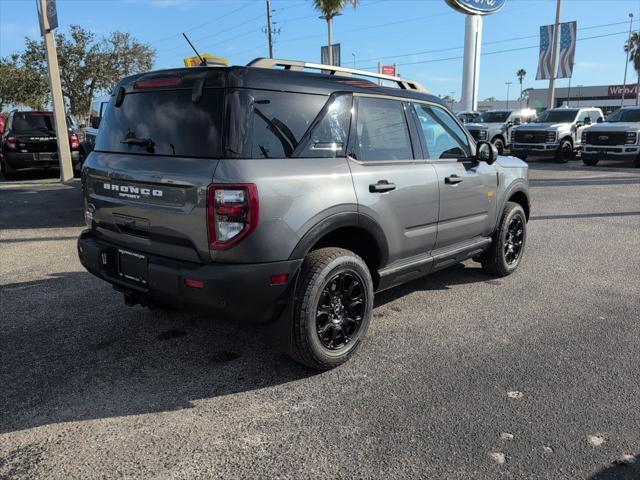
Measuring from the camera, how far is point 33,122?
1460cm

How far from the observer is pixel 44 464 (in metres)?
2.64

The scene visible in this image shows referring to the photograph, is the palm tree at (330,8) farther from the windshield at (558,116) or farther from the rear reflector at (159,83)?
the rear reflector at (159,83)

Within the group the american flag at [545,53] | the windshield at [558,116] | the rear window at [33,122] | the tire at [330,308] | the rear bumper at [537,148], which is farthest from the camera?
the american flag at [545,53]

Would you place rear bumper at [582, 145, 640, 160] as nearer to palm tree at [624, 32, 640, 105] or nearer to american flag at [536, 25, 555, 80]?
american flag at [536, 25, 555, 80]

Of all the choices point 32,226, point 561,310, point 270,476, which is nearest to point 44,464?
point 270,476

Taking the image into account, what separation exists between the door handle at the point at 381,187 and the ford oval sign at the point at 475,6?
67.3ft

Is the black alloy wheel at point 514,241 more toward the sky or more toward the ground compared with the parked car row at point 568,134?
more toward the ground

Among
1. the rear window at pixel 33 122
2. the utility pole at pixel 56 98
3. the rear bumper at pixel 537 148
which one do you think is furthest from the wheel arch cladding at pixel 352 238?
the rear bumper at pixel 537 148

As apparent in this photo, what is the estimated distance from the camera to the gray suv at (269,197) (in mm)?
3072

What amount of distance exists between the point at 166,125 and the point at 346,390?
2045mm

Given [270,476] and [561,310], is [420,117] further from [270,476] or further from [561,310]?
[270,476]

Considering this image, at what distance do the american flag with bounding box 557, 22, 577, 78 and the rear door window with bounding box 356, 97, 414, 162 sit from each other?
3043cm

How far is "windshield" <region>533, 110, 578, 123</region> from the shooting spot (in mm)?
19984

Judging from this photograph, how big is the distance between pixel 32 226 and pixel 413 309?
659 centimetres
